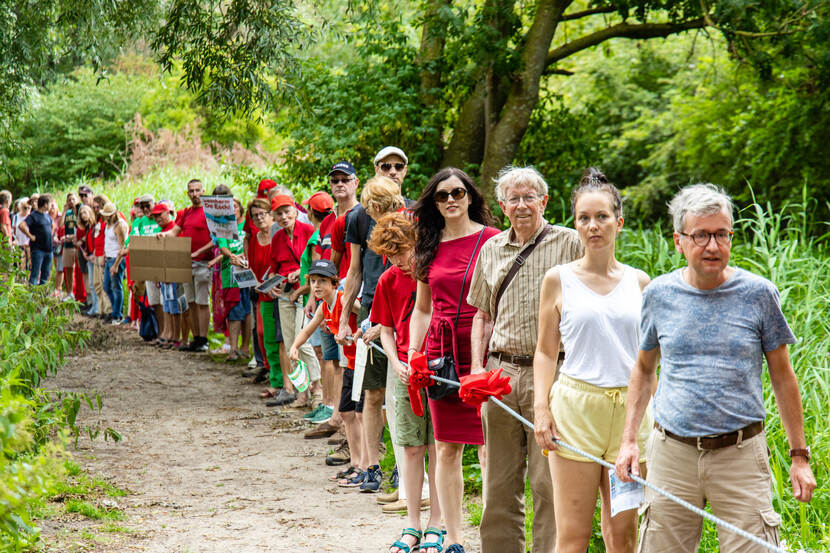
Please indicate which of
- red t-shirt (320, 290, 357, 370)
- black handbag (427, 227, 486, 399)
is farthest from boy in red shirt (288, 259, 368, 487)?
black handbag (427, 227, 486, 399)

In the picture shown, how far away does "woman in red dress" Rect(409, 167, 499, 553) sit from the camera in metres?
5.10

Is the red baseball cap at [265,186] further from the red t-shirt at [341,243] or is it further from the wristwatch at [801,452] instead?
the wristwatch at [801,452]

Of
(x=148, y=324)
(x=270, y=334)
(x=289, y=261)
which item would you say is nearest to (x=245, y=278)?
(x=270, y=334)

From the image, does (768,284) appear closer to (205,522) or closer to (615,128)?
(205,522)

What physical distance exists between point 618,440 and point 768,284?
96cm

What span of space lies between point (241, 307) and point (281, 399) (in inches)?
91.9

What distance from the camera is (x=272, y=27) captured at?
30.3 ft

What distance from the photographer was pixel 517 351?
14.8 feet

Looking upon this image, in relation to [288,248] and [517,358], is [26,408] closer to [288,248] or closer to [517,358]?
[517,358]

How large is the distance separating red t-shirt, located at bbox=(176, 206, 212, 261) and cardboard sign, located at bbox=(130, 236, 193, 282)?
0.15 meters

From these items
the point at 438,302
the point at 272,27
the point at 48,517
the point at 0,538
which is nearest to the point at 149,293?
the point at 272,27

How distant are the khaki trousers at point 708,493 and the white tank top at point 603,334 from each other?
39 cm

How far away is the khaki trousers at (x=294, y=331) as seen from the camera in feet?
30.3

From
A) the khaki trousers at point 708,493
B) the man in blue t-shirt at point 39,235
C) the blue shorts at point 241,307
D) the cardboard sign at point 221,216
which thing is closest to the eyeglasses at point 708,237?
the khaki trousers at point 708,493
